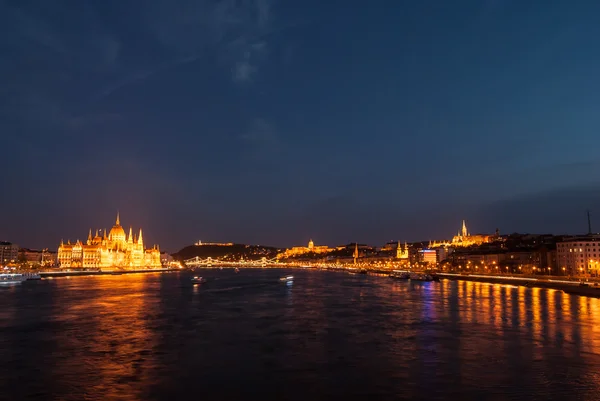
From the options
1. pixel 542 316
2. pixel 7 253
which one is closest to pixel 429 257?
pixel 7 253

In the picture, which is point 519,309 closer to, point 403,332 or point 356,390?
point 403,332

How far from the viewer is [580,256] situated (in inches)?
2554

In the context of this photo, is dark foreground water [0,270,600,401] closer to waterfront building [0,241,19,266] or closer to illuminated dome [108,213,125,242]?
waterfront building [0,241,19,266]

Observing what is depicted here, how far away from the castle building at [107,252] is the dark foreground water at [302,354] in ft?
372

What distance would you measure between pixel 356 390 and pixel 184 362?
622cm

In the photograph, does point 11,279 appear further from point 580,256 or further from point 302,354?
point 580,256

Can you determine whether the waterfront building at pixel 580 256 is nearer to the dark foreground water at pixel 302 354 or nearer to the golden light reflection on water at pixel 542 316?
the golden light reflection on water at pixel 542 316

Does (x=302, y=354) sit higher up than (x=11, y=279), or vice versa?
(x=302, y=354)

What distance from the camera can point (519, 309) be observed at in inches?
1214

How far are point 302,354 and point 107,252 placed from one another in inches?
5281

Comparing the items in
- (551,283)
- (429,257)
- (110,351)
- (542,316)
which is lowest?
(429,257)

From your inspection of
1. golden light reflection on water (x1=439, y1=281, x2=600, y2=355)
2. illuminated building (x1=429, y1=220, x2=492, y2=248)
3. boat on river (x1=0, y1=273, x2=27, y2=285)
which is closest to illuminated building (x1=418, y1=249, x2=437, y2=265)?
illuminated building (x1=429, y1=220, x2=492, y2=248)

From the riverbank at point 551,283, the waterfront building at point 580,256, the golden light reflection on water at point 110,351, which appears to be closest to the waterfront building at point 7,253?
the riverbank at point 551,283

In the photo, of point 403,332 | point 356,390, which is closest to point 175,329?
point 403,332
